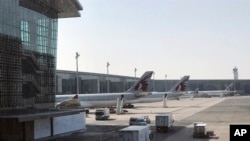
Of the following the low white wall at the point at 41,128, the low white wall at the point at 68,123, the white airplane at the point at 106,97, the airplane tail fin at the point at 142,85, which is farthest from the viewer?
the airplane tail fin at the point at 142,85

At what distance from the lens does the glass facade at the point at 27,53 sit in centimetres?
5230

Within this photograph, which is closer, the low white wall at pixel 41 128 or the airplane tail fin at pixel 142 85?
the low white wall at pixel 41 128

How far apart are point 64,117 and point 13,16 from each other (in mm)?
14665

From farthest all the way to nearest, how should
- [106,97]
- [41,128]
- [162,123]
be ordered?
[106,97]
[162,123]
[41,128]

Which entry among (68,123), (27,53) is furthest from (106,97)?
(68,123)

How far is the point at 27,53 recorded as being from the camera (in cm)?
6072

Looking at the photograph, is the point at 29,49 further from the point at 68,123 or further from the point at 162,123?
the point at 162,123

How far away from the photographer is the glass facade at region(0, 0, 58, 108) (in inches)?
2059

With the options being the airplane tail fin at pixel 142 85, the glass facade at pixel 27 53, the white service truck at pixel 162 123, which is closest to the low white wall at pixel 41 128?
the glass facade at pixel 27 53

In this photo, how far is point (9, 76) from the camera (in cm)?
5306

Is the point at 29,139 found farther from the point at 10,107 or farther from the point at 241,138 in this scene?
the point at 241,138

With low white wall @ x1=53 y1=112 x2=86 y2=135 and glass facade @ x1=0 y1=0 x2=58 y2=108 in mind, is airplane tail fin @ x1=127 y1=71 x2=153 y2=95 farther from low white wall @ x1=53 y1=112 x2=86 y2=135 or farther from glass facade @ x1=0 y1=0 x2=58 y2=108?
low white wall @ x1=53 y1=112 x2=86 y2=135

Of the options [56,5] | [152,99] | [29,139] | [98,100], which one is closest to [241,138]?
[29,139]

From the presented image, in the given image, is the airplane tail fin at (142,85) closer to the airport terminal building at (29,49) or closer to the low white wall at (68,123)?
the airport terminal building at (29,49)
